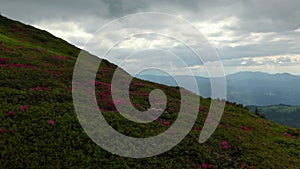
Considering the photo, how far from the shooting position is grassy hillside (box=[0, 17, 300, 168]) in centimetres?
1839

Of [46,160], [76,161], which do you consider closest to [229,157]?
[76,161]

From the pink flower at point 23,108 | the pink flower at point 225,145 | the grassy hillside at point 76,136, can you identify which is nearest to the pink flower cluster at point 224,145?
the pink flower at point 225,145

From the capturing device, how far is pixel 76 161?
18.1 m

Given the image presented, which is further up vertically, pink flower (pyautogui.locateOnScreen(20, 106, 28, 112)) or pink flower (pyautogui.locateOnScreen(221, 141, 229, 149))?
pink flower (pyautogui.locateOnScreen(20, 106, 28, 112))

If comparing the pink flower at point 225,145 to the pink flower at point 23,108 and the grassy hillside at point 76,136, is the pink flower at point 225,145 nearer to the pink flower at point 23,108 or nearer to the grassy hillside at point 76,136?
the grassy hillside at point 76,136

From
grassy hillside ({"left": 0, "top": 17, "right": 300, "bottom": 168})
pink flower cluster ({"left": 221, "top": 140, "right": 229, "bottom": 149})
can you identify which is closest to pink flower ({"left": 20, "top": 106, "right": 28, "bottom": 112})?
grassy hillside ({"left": 0, "top": 17, "right": 300, "bottom": 168})

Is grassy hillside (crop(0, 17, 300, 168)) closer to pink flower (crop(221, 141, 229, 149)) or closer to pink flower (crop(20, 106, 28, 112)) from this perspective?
pink flower (crop(20, 106, 28, 112))

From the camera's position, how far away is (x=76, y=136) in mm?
21078

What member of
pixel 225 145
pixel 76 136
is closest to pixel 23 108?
pixel 76 136

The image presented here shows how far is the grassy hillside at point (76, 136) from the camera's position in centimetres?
1839

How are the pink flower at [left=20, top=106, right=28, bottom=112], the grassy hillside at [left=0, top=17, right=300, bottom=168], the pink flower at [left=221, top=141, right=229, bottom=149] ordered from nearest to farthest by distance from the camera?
the grassy hillside at [left=0, top=17, right=300, bottom=168] < the pink flower at [left=20, top=106, right=28, bottom=112] < the pink flower at [left=221, top=141, right=229, bottom=149]

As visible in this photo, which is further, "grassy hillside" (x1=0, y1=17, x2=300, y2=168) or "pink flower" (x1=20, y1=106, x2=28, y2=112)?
"pink flower" (x1=20, y1=106, x2=28, y2=112)

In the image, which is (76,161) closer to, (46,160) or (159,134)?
(46,160)

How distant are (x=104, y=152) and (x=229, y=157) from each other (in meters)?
12.2
